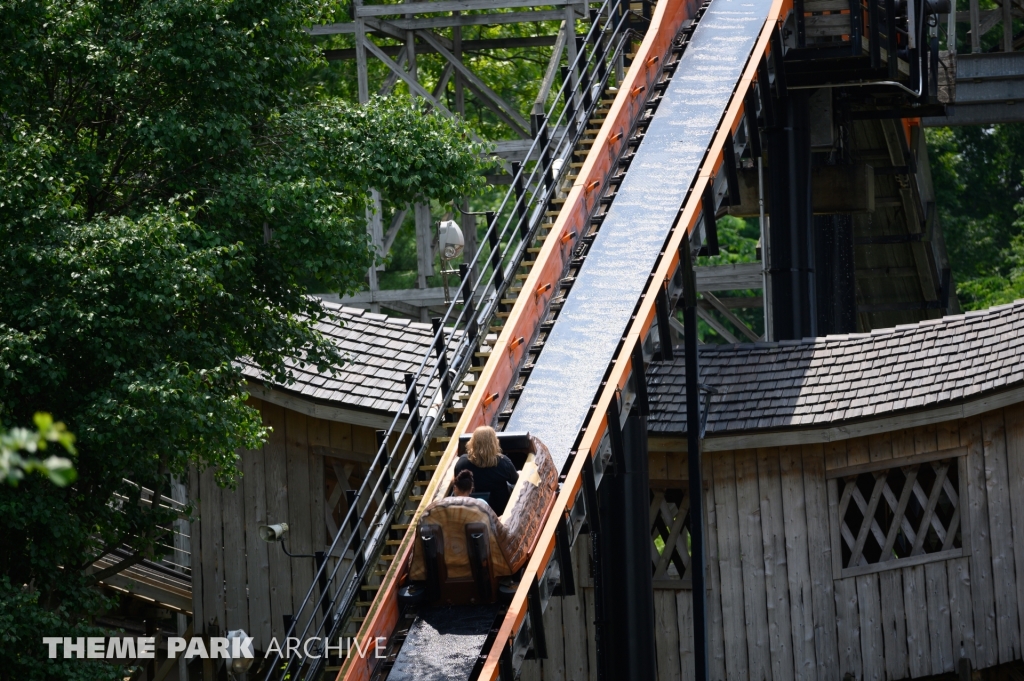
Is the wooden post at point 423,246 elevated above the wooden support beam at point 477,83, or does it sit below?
below

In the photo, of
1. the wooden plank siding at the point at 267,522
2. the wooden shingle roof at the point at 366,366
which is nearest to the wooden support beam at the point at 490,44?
the wooden shingle roof at the point at 366,366

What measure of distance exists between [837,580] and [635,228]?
3.64m

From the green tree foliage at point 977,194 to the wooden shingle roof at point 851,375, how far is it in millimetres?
17723

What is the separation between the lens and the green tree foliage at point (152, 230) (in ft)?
32.9

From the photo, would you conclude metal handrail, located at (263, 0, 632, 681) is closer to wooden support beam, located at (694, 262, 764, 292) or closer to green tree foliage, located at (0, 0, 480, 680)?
green tree foliage, located at (0, 0, 480, 680)

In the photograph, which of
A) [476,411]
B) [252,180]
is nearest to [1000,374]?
[476,411]

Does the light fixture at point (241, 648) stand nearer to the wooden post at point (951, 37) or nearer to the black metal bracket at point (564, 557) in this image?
the black metal bracket at point (564, 557)

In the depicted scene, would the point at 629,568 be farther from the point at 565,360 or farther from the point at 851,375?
the point at 851,375

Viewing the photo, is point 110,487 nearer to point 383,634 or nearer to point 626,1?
point 383,634

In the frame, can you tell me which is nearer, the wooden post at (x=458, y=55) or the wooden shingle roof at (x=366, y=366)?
the wooden shingle roof at (x=366, y=366)

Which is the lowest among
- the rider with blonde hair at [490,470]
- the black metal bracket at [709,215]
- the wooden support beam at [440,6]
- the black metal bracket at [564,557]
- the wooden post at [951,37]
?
the black metal bracket at [564,557]

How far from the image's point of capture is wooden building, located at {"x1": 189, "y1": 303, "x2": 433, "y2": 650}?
47.7 ft

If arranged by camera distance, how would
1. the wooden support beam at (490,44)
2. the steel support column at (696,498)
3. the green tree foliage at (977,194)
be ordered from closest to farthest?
the steel support column at (696,498) → the wooden support beam at (490,44) → the green tree foliage at (977,194)

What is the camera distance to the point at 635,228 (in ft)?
42.7
